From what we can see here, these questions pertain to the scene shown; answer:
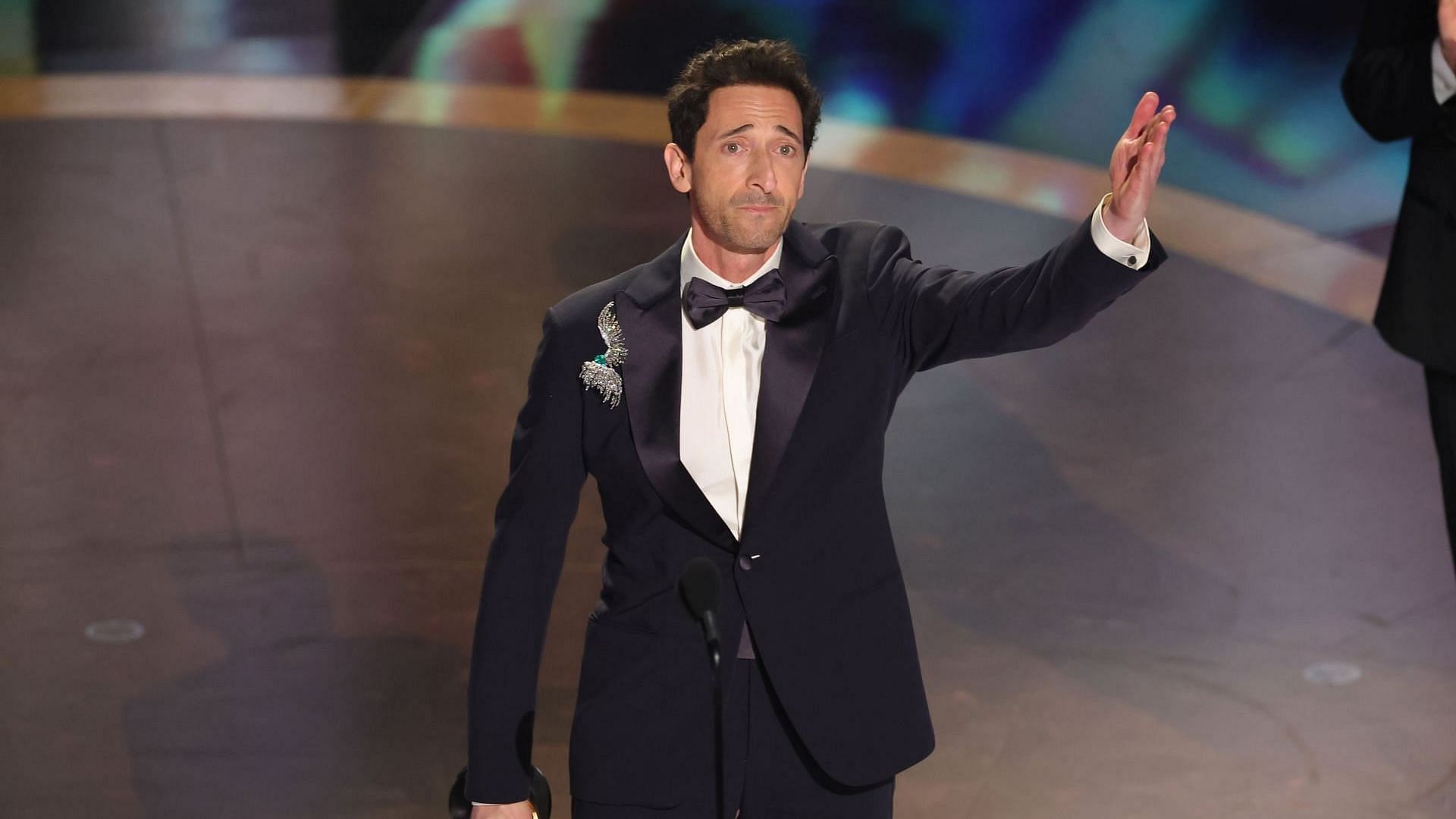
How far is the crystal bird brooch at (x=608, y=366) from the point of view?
8.46 ft

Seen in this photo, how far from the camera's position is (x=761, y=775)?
2.60 meters

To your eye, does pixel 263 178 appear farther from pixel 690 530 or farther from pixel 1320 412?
pixel 690 530

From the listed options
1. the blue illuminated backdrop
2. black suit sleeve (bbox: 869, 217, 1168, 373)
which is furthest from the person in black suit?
the blue illuminated backdrop

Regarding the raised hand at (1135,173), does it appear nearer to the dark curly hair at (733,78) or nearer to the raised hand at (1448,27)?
the dark curly hair at (733,78)

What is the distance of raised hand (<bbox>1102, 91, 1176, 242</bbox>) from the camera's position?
2.30m

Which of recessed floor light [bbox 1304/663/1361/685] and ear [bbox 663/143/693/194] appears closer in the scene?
ear [bbox 663/143/693/194]

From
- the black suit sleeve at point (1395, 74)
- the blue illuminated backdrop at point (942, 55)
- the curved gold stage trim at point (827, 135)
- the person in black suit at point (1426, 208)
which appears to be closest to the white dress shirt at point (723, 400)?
the person in black suit at point (1426, 208)

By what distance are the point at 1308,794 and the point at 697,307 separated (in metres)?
2.18

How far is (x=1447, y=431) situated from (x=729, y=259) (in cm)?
195

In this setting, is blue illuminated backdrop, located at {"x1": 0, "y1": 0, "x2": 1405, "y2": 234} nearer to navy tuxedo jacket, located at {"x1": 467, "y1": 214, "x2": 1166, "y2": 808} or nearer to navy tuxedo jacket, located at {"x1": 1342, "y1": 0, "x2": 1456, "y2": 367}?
navy tuxedo jacket, located at {"x1": 1342, "y1": 0, "x2": 1456, "y2": 367}

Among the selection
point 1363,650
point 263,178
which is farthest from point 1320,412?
point 263,178

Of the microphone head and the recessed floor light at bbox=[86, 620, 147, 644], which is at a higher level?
the microphone head

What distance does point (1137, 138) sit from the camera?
236 cm

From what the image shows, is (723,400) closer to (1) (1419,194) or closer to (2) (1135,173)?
(2) (1135,173)
